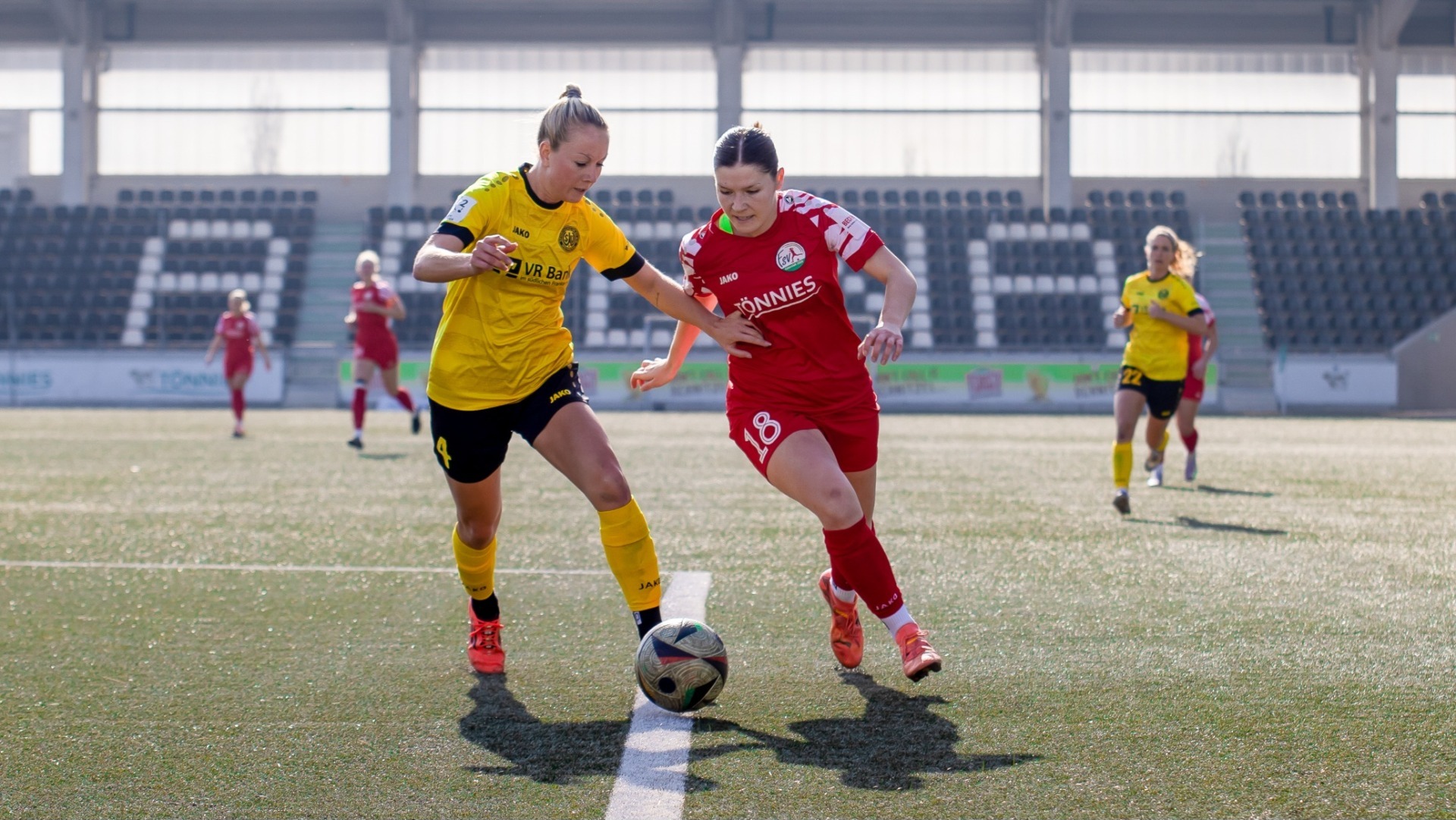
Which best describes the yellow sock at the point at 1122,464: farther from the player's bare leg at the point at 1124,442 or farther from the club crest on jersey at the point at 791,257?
the club crest on jersey at the point at 791,257

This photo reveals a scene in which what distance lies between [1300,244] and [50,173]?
98.8 feet

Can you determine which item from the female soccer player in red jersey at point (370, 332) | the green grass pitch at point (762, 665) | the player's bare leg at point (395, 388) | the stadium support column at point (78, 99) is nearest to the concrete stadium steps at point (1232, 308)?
the player's bare leg at point (395, 388)

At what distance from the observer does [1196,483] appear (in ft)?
35.6

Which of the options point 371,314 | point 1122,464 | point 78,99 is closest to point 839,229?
point 1122,464

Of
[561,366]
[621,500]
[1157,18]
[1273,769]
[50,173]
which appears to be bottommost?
[1273,769]

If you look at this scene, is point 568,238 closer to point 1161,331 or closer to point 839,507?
point 839,507

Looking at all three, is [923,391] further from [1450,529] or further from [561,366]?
[561,366]

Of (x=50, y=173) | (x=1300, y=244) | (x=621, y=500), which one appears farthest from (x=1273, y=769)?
(x=50, y=173)

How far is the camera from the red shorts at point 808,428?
14.0 ft

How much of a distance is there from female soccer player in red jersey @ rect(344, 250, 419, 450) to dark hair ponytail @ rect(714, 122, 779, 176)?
32.3 ft

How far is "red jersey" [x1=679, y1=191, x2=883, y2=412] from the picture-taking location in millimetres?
4281

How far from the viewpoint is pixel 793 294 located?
430 cm

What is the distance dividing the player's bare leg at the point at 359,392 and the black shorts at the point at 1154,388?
808 centimetres

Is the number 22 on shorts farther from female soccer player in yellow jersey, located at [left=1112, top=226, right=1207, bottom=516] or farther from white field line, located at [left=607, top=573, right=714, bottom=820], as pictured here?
female soccer player in yellow jersey, located at [left=1112, top=226, right=1207, bottom=516]
